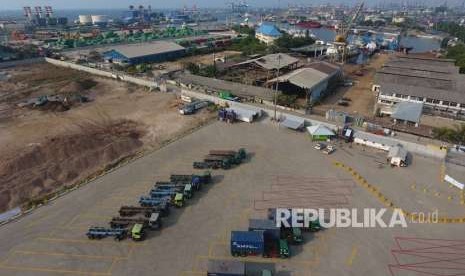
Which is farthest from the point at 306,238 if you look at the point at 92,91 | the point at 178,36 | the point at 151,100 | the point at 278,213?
the point at 178,36

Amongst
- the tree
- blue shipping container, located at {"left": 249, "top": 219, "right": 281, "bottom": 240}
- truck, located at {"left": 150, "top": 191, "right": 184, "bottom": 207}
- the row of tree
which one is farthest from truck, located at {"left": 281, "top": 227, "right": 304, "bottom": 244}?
the tree

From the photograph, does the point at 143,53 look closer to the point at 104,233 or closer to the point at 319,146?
the point at 319,146

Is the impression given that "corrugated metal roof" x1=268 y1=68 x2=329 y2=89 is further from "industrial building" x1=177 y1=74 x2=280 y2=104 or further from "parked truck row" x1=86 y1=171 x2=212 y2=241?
"parked truck row" x1=86 y1=171 x2=212 y2=241

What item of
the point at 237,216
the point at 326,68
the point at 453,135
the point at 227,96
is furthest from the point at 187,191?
the point at 326,68

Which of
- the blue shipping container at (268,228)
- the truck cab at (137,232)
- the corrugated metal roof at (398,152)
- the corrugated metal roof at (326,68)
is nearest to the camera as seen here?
the blue shipping container at (268,228)

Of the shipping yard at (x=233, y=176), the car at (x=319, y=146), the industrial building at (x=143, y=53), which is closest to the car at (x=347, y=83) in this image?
the shipping yard at (x=233, y=176)

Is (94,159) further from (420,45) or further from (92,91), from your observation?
(420,45)

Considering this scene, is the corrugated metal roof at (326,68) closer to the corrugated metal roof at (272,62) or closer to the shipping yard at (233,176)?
the shipping yard at (233,176)
